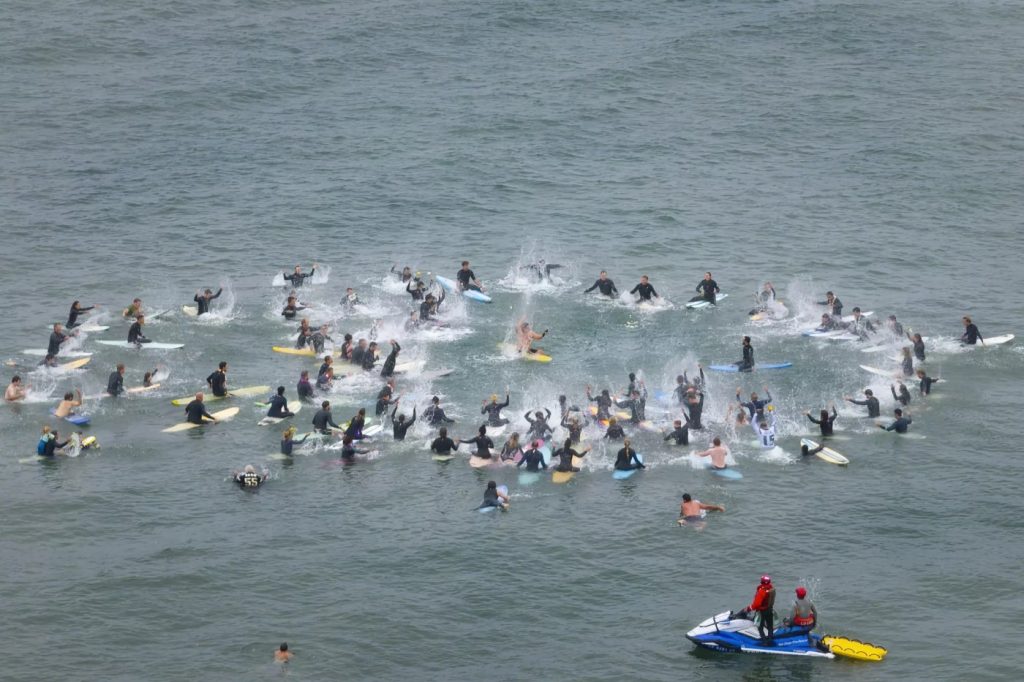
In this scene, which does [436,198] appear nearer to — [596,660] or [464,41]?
[464,41]

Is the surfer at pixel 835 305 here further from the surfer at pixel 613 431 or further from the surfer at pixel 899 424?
the surfer at pixel 613 431

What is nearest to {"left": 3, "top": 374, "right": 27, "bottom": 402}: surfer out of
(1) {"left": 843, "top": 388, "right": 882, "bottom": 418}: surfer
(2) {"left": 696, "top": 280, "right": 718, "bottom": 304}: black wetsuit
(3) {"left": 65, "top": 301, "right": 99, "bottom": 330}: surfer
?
(3) {"left": 65, "top": 301, "right": 99, "bottom": 330}: surfer

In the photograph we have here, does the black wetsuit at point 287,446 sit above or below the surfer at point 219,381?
below

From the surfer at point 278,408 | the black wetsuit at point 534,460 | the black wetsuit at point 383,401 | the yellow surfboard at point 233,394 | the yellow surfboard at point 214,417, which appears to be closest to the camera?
the black wetsuit at point 534,460

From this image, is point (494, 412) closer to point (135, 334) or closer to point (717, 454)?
point (717, 454)

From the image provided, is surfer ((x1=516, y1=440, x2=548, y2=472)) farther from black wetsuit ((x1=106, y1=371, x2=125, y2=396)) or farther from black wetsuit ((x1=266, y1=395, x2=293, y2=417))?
black wetsuit ((x1=106, y1=371, x2=125, y2=396))

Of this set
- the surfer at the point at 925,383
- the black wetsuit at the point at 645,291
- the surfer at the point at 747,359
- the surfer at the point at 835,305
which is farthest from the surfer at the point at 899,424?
the black wetsuit at the point at 645,291

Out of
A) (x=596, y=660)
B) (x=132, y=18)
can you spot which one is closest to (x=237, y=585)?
(x=596, y=660)
